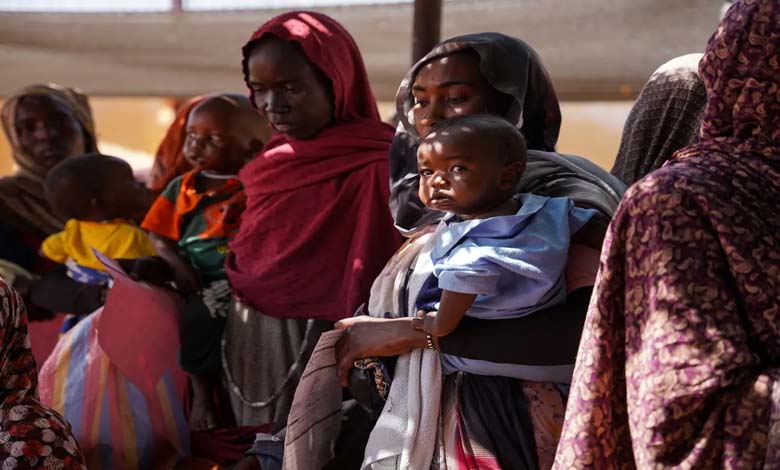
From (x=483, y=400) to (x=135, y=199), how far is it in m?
2.22

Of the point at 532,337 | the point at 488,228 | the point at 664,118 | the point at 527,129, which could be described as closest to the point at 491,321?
the point at 532,337

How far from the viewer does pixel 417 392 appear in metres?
2.80

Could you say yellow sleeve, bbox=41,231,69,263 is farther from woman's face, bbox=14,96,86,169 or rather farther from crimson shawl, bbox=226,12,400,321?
crimson shawl, bbox=226,12,400,321

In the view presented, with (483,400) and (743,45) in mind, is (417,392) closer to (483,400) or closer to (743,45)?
(483,400)

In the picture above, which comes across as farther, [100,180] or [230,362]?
[100,180]

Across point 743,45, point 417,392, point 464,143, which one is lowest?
point 417,392

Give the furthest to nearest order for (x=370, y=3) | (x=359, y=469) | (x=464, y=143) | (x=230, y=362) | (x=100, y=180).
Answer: (x=370, y=3) < (x=100, y=180) < (x=230, y=362) < (x=359, y=469) < (x=464, y=143)

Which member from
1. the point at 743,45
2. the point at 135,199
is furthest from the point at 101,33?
the point at 743,45

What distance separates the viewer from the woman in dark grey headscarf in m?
2.73

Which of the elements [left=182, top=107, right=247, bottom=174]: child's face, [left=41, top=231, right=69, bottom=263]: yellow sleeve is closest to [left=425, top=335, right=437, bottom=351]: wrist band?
[left=182, top=107, right=247, bottom=174]: child's face

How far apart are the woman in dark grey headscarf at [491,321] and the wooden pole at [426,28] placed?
1240 millimetres

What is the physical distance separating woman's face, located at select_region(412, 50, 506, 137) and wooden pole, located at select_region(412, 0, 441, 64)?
142 centimetres

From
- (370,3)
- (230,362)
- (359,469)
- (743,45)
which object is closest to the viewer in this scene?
(743,45)

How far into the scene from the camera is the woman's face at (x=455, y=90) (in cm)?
300
